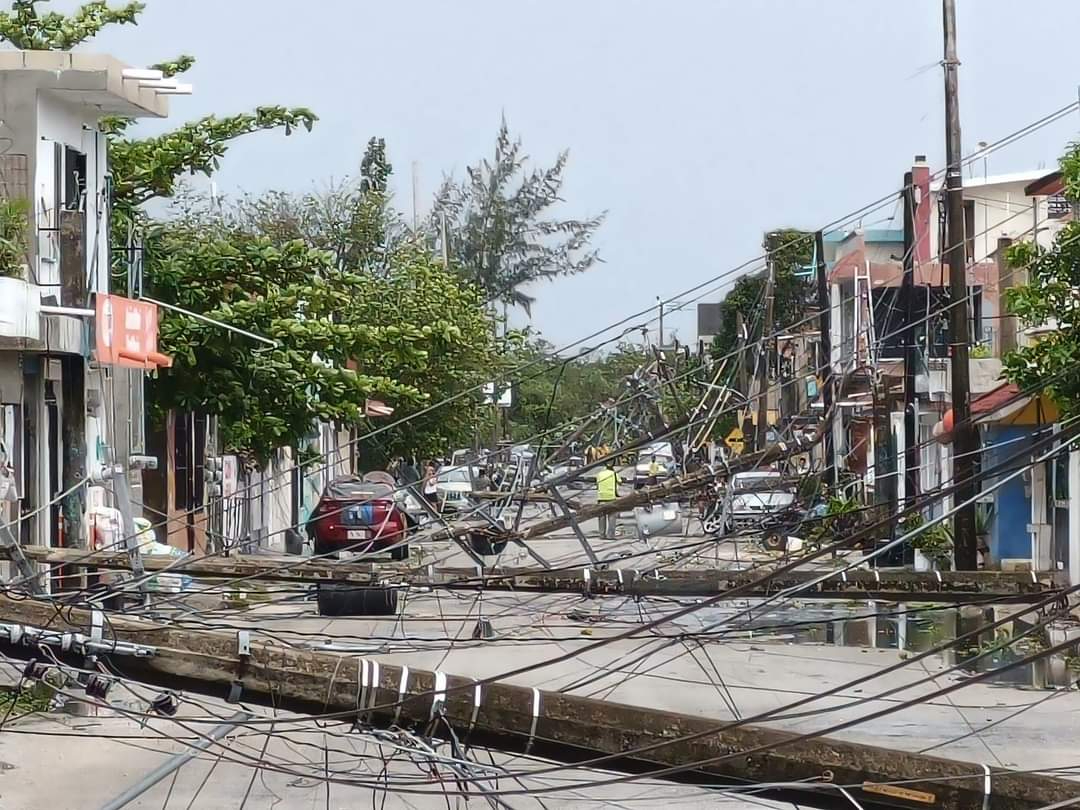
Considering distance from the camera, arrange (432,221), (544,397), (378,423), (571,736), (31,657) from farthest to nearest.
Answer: (544,397) → (432,221) → (378,423) → (31,657) → (571,736)

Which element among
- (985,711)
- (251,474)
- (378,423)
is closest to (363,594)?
(985,711)

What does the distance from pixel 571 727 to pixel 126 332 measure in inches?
494

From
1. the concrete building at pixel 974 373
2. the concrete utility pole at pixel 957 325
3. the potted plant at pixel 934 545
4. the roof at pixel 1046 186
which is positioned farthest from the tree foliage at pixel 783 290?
the concrete utility pole at pixel 957 325

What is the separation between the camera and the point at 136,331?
60.1 ft

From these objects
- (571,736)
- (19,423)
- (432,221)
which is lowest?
(571,736)

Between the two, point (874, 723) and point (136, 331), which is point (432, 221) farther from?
point (874, 723)

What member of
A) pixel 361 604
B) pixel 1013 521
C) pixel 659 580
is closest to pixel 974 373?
pixel 1013 521

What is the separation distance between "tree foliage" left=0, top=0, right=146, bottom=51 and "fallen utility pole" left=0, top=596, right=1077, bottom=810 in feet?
55.4

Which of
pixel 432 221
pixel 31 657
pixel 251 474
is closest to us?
pixel 31 657

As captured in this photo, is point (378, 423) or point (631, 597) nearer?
point (631, 597)

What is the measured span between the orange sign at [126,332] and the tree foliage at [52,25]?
5452 millimetres

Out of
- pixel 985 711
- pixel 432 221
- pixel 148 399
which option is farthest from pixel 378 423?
pixel 985 711

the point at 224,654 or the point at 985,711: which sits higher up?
the point at 224,654

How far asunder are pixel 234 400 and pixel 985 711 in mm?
10537
